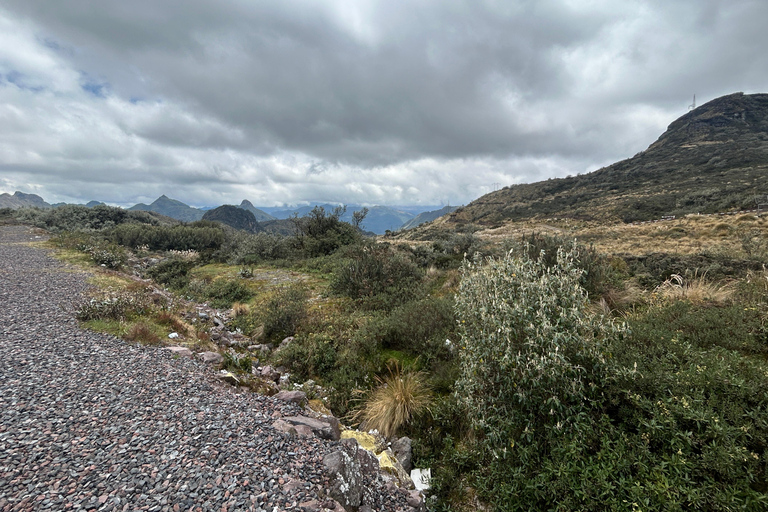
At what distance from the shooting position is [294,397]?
505 cm

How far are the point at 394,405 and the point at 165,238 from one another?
2540 centimetres

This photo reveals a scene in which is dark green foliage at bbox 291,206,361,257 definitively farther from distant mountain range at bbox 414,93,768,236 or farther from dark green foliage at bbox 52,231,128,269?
distant mountain range at bbox 414,93,768,236

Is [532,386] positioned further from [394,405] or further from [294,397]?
[294,397]

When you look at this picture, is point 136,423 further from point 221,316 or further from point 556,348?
point 221,316

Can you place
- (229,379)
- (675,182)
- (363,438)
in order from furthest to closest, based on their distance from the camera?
(675,182)
(229,379)
(363,438)

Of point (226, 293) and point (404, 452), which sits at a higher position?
point (226, 293)

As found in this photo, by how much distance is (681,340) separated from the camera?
396cm

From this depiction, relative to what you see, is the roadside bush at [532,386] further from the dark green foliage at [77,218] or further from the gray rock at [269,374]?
the dark green foliage at [77,218]

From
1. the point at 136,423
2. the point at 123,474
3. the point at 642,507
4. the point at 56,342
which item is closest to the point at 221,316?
the point at 56,342

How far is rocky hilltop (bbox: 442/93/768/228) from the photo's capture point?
43.2 meters

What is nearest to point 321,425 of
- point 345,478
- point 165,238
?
point 345,478

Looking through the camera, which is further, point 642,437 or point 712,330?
point 712,330

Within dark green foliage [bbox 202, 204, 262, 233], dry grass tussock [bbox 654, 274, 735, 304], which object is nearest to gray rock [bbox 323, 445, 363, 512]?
dry grass tussock [bbox 654, 274, 735, 304]

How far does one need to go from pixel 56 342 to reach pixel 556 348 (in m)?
8.34
